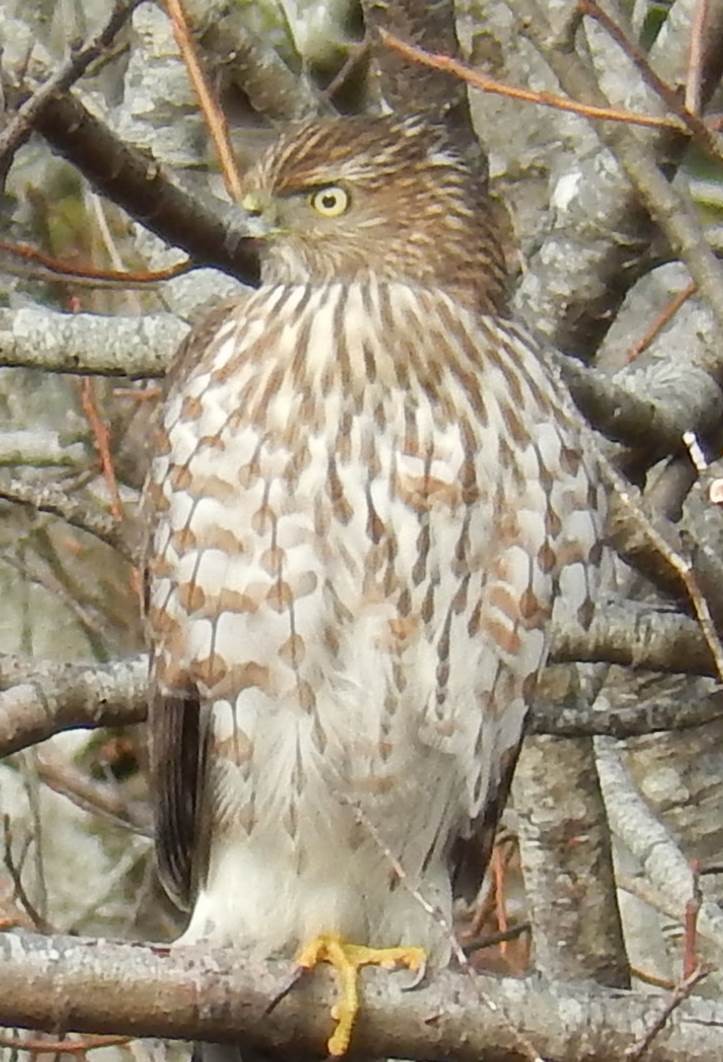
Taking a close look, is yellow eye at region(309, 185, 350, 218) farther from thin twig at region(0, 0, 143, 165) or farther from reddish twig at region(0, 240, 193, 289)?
thin twig at region(0, 0, 143, 165)

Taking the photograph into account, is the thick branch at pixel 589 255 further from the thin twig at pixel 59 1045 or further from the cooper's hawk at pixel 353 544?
the thin twig at pixel 59 1045

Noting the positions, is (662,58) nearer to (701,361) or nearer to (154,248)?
(701,361)

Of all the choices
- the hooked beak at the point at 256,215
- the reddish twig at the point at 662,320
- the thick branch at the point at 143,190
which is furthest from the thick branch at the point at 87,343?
the reddish twig at the point at 662,320

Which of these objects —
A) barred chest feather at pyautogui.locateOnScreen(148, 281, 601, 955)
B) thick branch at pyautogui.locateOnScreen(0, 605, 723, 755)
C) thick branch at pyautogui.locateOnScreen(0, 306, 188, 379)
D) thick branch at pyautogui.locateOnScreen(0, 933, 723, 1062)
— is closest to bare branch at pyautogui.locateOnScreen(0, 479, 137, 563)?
thick branch at pyautogui.locateOnScreen(0, 306, 188, 379)

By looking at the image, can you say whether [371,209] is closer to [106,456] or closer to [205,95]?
[205,95]

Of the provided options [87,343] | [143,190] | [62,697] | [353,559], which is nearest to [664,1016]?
[353,559]

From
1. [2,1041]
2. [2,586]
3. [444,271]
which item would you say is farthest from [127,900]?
[444,271]

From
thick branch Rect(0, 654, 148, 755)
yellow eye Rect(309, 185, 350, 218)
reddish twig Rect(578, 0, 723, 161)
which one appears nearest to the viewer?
reddish twig Rect(578, 0, 723, 161)

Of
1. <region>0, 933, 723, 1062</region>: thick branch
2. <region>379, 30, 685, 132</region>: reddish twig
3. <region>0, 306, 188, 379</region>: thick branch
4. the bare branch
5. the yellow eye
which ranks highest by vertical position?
<region>0, 306, 188, 379</region>: thick branch
